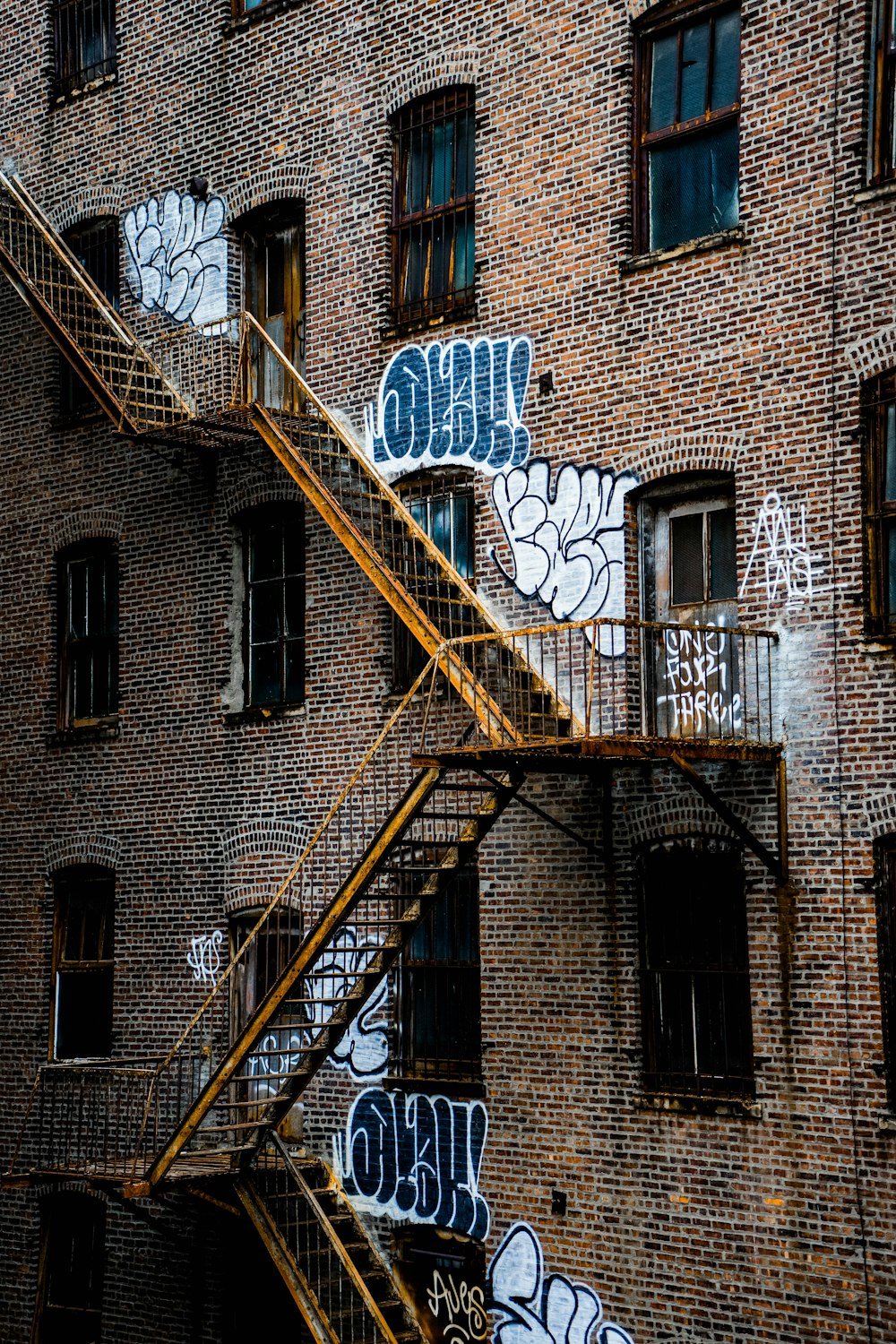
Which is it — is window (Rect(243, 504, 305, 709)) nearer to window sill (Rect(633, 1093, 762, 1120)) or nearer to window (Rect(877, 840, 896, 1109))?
window sill (Rect(633, 1093, 762, 1120))

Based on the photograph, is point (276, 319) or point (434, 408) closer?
point (434, 408)

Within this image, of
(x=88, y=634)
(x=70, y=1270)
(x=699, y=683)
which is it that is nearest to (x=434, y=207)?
(x=699, y=683)

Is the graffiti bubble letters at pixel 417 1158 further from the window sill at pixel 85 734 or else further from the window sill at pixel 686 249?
the window sill at pixel 686 249

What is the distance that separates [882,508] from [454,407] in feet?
15.4

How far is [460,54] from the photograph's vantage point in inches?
646

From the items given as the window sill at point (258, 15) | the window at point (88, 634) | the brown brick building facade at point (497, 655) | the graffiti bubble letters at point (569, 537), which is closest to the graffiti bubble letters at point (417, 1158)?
the brown brick building facade at point (497, 655)

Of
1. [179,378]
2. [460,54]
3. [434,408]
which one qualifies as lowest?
[434,408]

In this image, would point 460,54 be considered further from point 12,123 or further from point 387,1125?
point 387,1125

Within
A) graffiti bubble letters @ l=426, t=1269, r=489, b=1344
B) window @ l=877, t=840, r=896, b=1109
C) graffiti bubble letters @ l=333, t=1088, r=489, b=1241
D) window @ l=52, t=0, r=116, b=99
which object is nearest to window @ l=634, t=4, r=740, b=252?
window @ l=877, t=840, r=896, b=1109

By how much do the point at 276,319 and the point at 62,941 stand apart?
24.4 feet

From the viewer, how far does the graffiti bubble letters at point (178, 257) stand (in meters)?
18.8

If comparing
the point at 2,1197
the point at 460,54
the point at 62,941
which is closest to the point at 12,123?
the point at 460,54

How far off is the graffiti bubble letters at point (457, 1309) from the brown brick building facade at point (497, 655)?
40 millimetres

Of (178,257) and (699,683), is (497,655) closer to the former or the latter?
(699,683)
